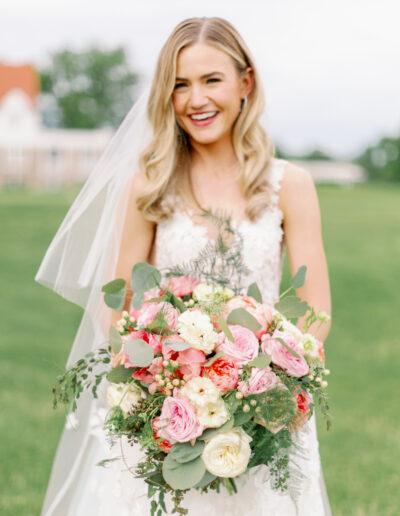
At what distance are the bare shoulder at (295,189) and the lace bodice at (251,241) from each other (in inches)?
1.1

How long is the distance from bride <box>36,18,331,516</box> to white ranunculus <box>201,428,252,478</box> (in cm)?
86

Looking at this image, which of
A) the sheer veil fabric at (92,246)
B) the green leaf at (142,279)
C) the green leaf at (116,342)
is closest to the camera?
the green leaf at (116,342)

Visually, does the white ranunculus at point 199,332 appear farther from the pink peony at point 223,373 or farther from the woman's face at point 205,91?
the woman's face at point 205,91

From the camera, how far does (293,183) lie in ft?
10.7

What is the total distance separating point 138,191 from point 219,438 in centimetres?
148

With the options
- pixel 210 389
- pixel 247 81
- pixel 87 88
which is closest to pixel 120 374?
pixel 210 389

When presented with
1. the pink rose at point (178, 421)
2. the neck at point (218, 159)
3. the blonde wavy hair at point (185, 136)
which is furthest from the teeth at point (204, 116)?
the pink rose at point (178, 421)

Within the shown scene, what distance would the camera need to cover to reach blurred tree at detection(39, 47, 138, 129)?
6431 centimetres

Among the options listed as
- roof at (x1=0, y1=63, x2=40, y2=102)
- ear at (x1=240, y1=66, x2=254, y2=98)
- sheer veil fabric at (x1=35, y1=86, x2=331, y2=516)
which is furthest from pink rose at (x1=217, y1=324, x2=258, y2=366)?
roof at (x1=0, y1=63, x2=40, y2=102)

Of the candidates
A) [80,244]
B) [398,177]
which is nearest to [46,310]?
[80,244]

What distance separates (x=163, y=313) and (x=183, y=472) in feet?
1.69

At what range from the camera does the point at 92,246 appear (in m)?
3.37

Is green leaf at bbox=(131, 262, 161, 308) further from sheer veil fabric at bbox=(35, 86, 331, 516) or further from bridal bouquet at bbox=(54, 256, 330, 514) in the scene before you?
sheer veil fabric at bbox=(35, 86, 331, 516)

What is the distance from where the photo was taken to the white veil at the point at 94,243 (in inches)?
131
